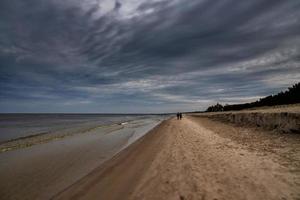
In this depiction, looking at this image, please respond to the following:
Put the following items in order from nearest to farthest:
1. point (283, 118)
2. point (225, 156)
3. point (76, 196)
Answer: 1. point (76, 196)
2. point (225, 156)
3. point (283, 118)

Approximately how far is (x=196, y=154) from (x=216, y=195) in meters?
5.12

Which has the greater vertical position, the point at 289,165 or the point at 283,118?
the point at 283,118

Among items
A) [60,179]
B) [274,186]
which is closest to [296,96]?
[274,186]

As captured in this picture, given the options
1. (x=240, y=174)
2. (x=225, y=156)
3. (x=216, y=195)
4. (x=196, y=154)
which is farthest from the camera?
(x=196, y=154)

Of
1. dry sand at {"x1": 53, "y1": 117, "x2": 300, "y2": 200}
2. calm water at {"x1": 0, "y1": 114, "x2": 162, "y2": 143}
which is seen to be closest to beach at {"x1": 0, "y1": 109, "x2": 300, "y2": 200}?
dry sand at {"x1": 53, "y1": 117, "x2": 300, "y2": 200}

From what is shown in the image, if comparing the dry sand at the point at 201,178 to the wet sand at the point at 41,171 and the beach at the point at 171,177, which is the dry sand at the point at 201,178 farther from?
the wet sand at the point at 41,171

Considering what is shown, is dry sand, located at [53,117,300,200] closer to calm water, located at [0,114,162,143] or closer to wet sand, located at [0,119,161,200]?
wet sand, located at [0,119,161,200]

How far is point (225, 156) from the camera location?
9453 mm

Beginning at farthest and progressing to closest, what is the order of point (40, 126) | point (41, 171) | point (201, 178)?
1. point (40, 126)
2. point (41, 171)
3. point (201, 178)

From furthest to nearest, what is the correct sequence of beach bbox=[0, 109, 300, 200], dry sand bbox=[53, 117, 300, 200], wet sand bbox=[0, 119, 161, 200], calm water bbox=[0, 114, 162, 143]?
1. calm water bbox=[0, 114, 162, 143]
2. wet sand bbox=[0, 119, 161, 200]
3. beach bbox=[0, 109, 300, 200]
4. dry sand bbox=[53, 117, 300, 200]

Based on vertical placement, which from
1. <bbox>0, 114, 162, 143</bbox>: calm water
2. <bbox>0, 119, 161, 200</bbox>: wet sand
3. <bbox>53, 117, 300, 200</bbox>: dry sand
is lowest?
<bbox>0, 119, 161, 200</bbox>: wet sand

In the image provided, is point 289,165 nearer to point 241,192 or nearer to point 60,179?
point 241,192

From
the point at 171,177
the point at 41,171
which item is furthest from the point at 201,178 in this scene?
the point at 41,171

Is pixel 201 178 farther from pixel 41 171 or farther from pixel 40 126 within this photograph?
pixel 40 126
